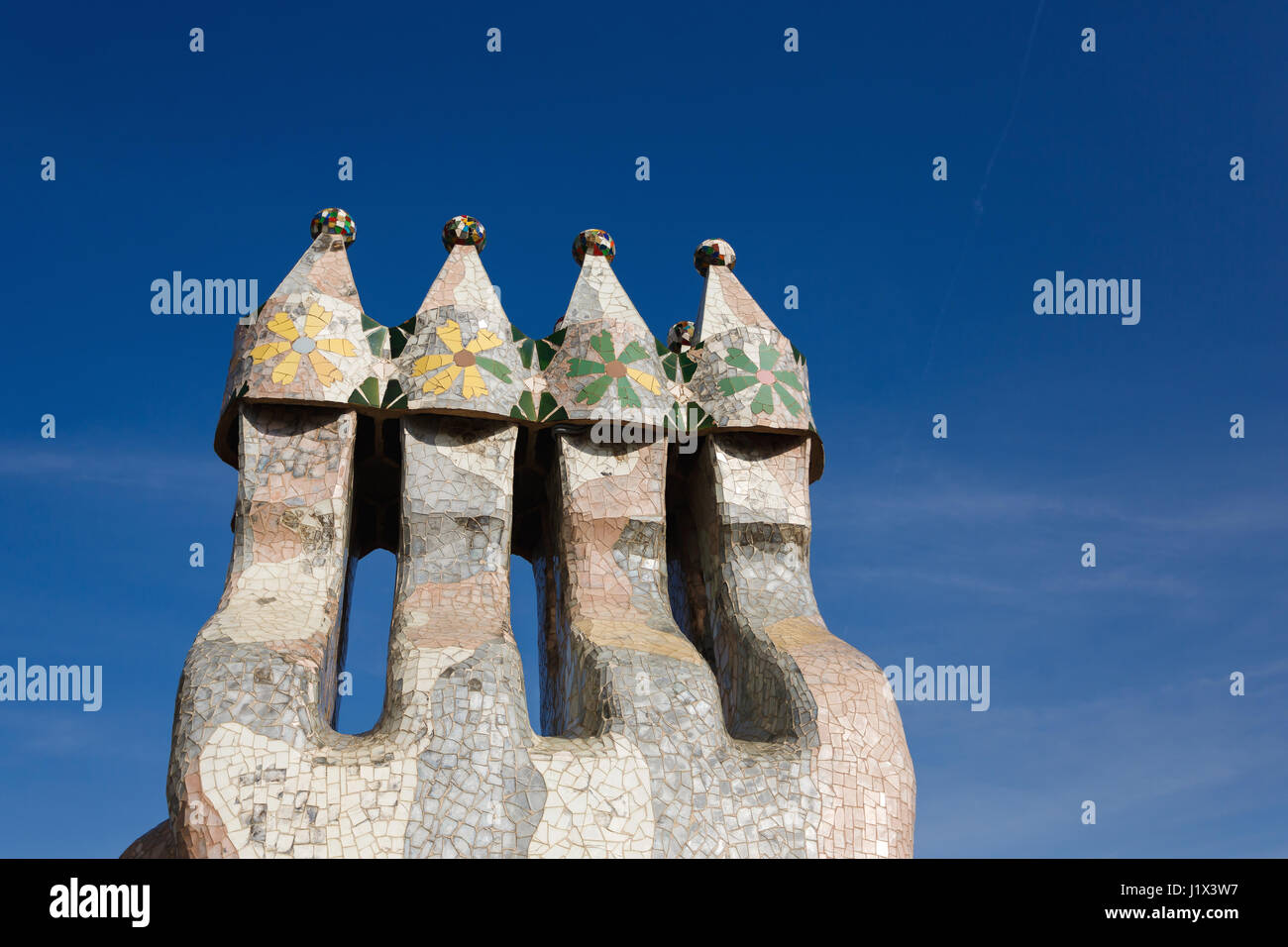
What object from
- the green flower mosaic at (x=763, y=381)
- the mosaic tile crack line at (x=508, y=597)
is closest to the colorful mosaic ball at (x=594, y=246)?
the mosaic tile crack line at (x=508, y=597)

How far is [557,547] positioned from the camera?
11.9 m

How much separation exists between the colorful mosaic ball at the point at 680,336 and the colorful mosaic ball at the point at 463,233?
3.33 meters

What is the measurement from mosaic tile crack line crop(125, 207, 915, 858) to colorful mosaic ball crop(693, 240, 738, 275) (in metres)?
0.04

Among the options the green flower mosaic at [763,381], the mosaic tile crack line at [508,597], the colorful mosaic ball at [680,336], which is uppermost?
the colorful mosaic ball at [680,336]

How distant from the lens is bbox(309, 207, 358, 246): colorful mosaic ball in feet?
41.0

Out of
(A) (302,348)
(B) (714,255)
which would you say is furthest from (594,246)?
(A) (302,348)

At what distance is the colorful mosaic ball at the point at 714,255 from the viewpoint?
13734mm

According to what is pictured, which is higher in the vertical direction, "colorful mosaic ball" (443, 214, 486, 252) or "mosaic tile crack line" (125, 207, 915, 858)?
"colorful mosaic ball" (443, 214, 486, 252)

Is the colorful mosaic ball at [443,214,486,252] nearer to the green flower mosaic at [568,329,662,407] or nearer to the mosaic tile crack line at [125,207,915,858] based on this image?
the mosaic tile crack line at [125,207,915,858]

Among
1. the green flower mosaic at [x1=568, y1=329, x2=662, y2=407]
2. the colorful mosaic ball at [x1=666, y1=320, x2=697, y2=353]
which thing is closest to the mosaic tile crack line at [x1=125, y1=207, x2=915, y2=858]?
the green flower mosaic at [x1=568, y1=329, x2=662, y2=407]

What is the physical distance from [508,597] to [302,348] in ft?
9.73

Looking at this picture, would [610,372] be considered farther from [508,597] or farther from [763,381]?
[508,597]

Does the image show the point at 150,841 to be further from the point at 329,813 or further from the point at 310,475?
the point at 310,475

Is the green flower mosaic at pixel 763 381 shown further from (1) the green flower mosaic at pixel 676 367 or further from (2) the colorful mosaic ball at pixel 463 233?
(2) the colorful mosaic ball at pixel 463 233
